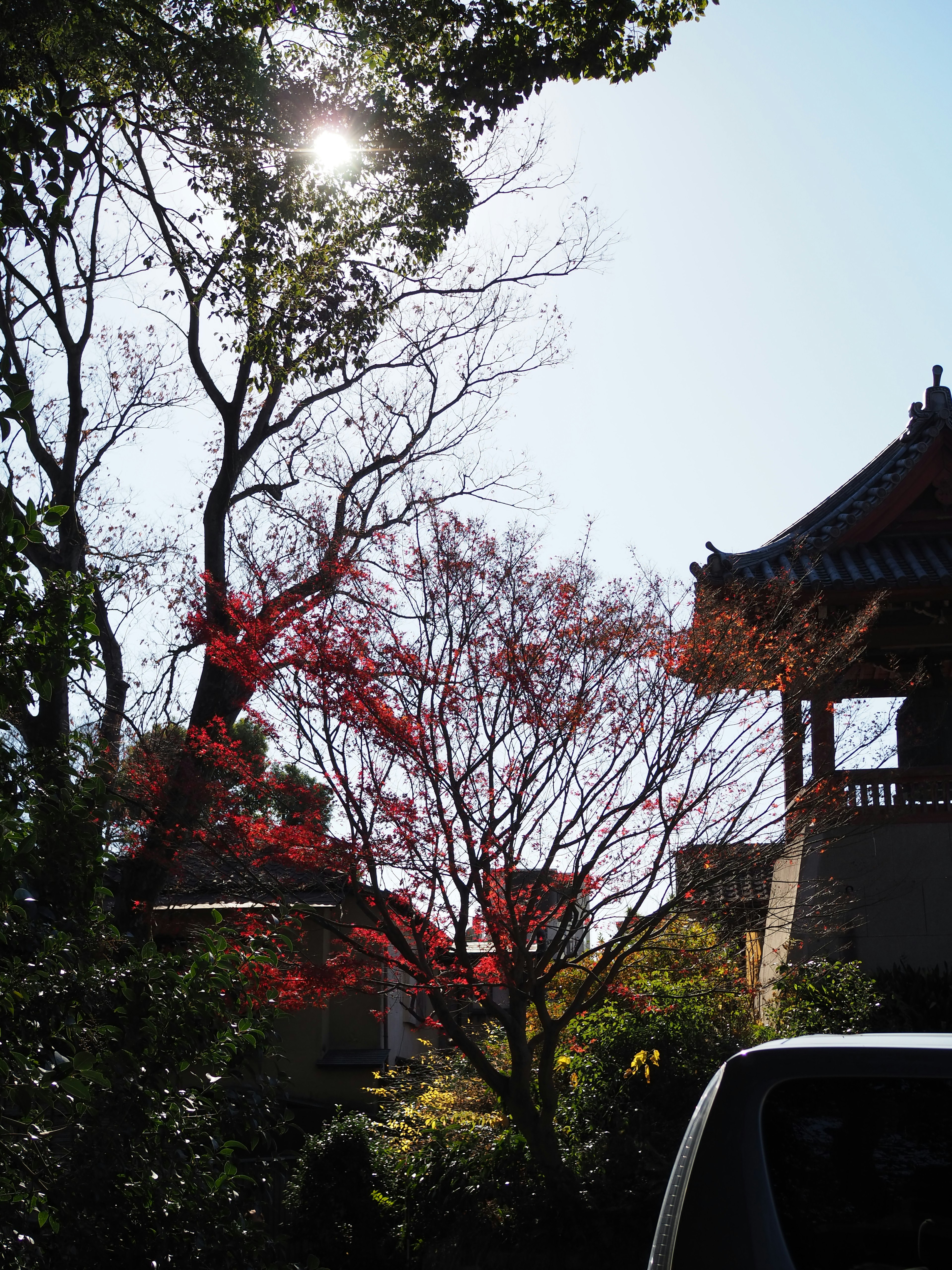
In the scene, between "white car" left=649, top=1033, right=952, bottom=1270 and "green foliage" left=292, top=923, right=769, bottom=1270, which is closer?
"white car" left=649, top=1033, right=952, bottom=1270

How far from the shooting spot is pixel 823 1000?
8.82 metres

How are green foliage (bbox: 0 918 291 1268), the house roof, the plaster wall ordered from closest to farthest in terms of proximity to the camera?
green foliage (bbox: 0 918 291 1268) → the house roof → the plaster wall

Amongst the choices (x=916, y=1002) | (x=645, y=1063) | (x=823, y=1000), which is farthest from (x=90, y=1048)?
(x=916, y=1002)

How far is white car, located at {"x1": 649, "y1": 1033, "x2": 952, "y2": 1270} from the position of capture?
196 centimetres

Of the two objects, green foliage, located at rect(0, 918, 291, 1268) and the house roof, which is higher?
the house roof

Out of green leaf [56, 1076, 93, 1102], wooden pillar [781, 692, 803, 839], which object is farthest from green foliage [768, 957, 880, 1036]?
green leaf [56, 1076, 93, 1102]

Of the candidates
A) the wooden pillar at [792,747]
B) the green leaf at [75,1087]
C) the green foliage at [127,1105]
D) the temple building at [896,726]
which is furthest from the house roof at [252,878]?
the green leaf at [75,1087]

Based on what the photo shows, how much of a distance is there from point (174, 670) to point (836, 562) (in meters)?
8.72

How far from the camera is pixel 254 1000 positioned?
3572 mm

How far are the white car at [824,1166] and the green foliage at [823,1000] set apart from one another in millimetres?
6642

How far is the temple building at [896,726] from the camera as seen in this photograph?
9758mm

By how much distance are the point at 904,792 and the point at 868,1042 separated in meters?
8.92

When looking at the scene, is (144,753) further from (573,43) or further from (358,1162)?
(573,43)

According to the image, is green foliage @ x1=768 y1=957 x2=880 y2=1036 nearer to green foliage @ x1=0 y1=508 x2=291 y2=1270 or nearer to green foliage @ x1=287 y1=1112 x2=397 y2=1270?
green foliage @ x1=287 y1=1112 x2=397 y2=1270
